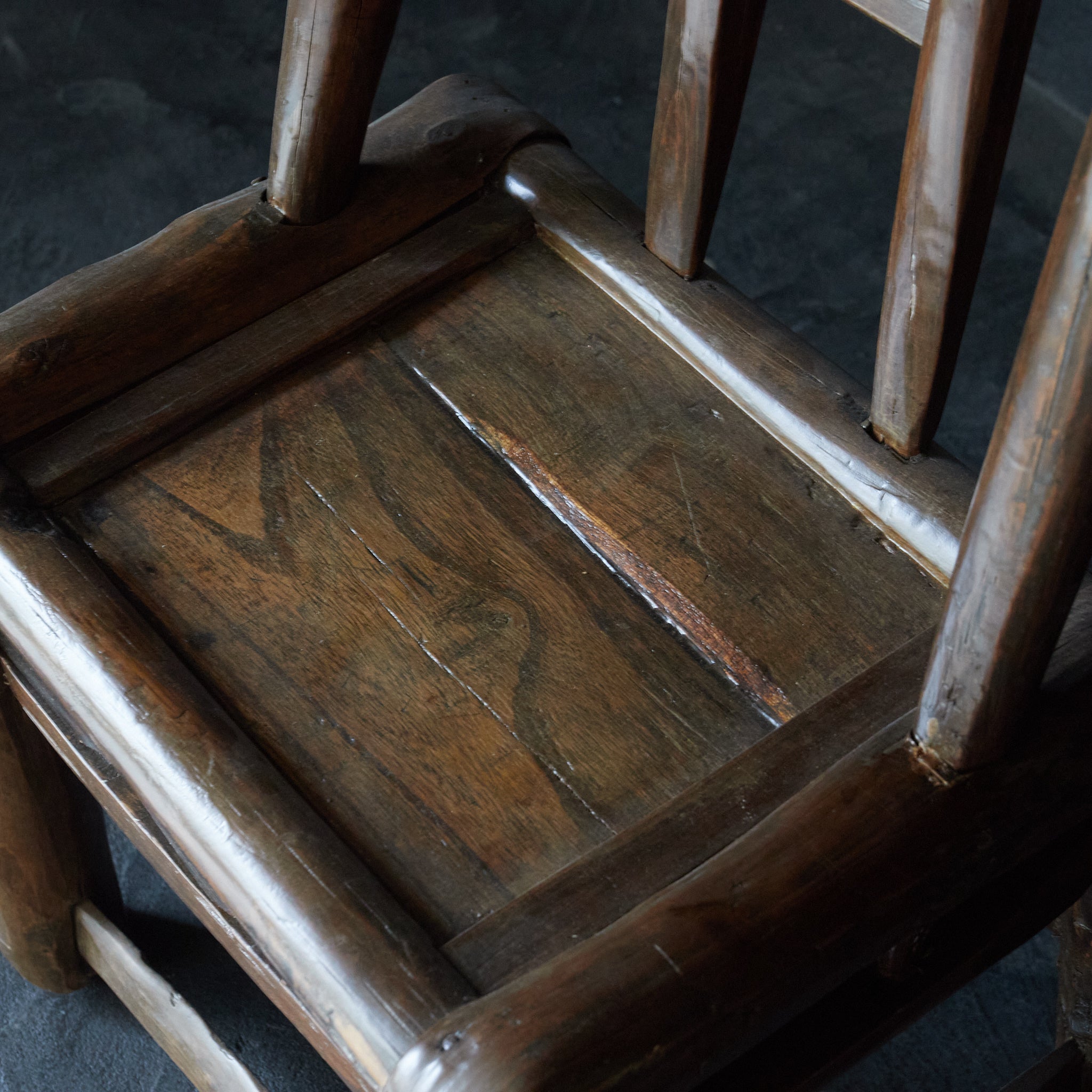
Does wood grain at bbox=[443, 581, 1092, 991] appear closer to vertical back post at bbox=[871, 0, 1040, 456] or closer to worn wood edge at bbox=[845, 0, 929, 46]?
vertical back post at bbox=[871, 0, 1040, 456]

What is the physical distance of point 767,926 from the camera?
0.77 m

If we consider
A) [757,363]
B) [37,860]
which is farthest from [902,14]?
[37,860]

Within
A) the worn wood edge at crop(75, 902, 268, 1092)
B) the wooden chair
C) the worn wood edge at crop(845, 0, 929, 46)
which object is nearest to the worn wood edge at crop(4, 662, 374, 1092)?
the wooden chair

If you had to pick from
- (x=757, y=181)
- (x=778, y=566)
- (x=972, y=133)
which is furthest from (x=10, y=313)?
(x=757, y=181)

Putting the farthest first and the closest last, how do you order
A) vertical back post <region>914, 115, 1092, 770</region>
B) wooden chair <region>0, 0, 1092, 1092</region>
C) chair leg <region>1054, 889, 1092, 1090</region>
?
1. chair leg <region>1054, 889, 1092, 1090</region>
2. wooden chair <region>0, 0, 1092, 1092</region>
3. vertical back post <region>914, 115, 1092, 770</region>

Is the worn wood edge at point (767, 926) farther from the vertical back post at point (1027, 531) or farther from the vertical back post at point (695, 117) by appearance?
the vertical back post at point (695, 117)

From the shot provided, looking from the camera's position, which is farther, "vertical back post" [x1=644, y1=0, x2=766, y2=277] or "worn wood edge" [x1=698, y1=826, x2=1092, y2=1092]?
"vertical back post" [x1=644, y1=0, x2=766, y2=277]

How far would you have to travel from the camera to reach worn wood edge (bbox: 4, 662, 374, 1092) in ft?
2.75

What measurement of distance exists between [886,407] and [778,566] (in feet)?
0.49

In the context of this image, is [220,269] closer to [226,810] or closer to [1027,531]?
[226,810]

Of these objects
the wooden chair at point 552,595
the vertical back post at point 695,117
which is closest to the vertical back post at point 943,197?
the wooden chair at point 552,595

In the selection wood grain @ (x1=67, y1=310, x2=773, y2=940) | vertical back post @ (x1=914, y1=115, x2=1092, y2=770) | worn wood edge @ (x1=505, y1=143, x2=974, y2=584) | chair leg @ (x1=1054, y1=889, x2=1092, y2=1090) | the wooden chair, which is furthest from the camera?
chair leg @ (x1=1054, y1=889, x2=1092, y2=1090)

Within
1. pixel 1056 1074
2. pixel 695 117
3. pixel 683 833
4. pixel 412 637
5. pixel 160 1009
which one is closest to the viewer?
pixel 683 833

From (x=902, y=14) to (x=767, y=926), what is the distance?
626mm
